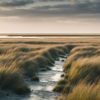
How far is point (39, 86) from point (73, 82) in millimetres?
1798

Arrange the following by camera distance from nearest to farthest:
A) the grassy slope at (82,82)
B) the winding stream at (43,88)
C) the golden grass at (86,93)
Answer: the golden grass at (86,93) → the grassy slope at (82,82) → the winding stream at (43,88)

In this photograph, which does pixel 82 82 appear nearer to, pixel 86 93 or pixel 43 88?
pixel 86 93

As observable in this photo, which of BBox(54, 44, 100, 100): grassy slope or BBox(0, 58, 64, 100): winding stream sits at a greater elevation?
BBox(54, 44, 100, 100): grassy slope

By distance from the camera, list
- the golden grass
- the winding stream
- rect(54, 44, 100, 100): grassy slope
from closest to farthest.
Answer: the golden grass → rect(54, 44, 100, 100): grassy slope → the winding stream

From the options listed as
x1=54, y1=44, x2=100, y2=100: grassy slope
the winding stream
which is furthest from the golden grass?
the winding stream

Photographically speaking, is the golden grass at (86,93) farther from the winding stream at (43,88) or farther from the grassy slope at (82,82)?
the winding stream at (43,88)

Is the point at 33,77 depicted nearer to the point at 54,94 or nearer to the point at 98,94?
the point at 54,94

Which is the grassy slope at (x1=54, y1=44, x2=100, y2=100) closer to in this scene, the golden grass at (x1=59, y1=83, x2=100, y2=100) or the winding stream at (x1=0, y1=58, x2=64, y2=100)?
the golden grass at (x1=59, y1=83, x2=100, y2=100)

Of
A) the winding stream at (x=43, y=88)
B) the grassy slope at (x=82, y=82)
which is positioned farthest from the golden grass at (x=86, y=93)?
the winding stream at (x=43, y=88)

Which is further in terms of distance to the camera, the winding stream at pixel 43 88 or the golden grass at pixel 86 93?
the winding stream at pixel 43 88

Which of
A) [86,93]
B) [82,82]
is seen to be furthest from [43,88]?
[86,93]

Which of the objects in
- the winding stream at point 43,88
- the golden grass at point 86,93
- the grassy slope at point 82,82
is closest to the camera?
the golden grass at point 86,93

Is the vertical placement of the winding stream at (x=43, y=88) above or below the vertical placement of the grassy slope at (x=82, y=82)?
below

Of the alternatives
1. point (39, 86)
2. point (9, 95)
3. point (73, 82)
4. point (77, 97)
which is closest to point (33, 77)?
point (39, 86)
